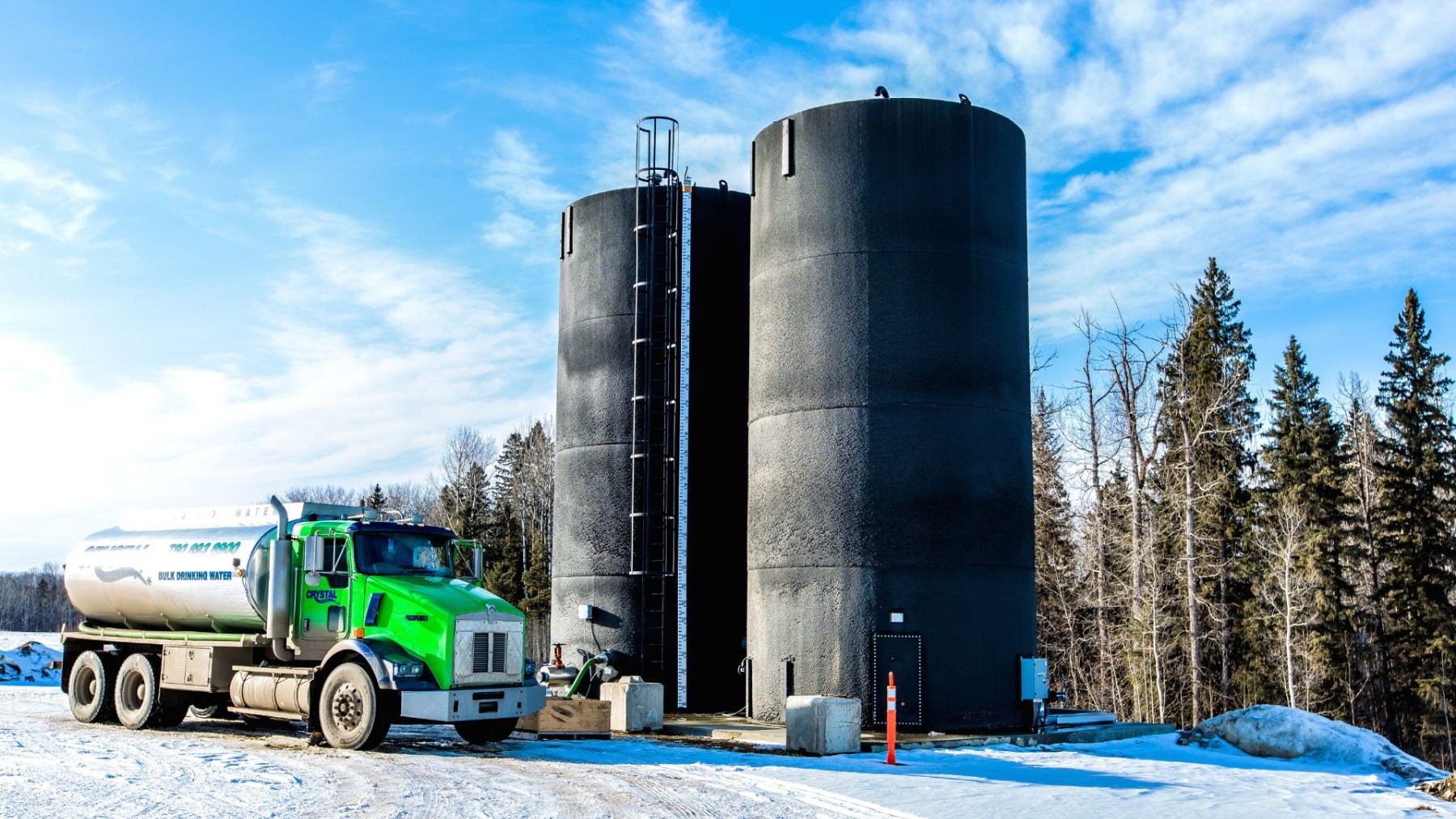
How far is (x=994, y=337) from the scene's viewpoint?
2036 centimetres

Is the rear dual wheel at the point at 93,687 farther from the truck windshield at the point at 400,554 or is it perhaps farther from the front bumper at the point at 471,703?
the front bumper at the point at 471,703

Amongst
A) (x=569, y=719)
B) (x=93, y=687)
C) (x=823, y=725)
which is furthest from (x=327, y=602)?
(x=823, y=725)

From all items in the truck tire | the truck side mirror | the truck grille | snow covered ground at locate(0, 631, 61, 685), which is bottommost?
snow covered ground at locate(0, 631, 61, 685)

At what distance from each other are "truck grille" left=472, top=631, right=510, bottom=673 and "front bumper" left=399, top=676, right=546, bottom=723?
0.28 metres

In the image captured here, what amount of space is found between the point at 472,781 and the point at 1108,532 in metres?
34.9

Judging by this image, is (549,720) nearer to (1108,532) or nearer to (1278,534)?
(1108,532)

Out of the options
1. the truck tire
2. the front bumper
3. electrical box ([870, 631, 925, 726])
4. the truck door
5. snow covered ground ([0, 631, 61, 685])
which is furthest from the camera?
Result: snow covered ground ([0, 631, 61, 685])

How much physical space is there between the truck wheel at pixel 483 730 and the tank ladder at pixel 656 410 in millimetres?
6856

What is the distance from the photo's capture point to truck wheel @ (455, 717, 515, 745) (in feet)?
58.9

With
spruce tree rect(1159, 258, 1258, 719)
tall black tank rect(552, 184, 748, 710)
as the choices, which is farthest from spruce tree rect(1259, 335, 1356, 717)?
tall black tank rect(552, 184, 748, 710)

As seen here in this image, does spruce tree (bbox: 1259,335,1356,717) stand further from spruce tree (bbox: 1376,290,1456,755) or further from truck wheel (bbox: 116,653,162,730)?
truck wheel (bbox: 116,653,162,730)

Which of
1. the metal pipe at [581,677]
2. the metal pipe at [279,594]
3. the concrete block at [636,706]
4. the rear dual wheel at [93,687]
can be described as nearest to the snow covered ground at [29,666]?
the rear dual wheel at [93,687]

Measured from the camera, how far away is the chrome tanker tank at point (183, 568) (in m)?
18.6

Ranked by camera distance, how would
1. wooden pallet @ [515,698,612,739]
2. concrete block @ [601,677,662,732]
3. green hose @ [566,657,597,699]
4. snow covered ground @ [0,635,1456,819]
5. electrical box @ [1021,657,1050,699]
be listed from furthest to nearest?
green hose @ [566,657,597,699]
concrete block @ [601,677,662,732]
electrical box @ [1021,657,1050,699]
wooden pallet @ [515,698,612,739]
snow covered ground @ [0,635,1456,819]
